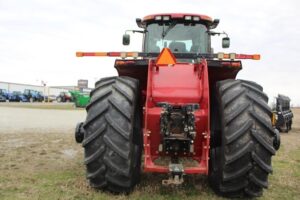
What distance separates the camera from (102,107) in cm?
507

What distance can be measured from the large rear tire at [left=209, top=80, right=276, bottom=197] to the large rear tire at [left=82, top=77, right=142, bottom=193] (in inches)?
42.8

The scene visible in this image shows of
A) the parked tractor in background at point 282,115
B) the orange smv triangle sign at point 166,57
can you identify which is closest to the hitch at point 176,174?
the orange smv triangle sign at point 166,57

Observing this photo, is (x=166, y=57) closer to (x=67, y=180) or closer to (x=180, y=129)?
(x=180, y=129)

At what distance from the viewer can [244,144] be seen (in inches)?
189

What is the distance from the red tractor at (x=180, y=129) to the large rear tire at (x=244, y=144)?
0.01 m

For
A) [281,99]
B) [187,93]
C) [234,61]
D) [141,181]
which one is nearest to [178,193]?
[141,181]

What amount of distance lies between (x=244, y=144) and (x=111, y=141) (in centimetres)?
150

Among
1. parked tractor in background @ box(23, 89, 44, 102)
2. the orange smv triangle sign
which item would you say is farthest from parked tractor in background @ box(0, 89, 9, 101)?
the orange smv triangle sign

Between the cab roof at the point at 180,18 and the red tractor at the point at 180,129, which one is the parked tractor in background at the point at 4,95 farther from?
the red tractor at the point at 180,129

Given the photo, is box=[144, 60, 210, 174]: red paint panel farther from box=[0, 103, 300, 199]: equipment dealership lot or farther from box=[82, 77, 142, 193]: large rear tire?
box=[0, 103, 300, 199]: equipment dealership lot

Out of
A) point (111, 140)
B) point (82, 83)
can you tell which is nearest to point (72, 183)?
point (111, 140)

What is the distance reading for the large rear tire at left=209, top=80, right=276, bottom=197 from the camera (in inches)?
189

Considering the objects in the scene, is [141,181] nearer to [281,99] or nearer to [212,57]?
[212,57]

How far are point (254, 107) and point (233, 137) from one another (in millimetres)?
440
